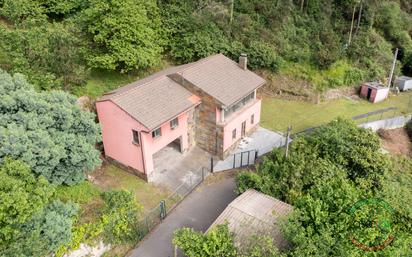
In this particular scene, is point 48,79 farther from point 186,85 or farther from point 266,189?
point 266,189

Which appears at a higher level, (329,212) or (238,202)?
(329,212)

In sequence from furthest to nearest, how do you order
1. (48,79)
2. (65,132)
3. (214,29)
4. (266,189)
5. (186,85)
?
(214,29) < (186,85) < (48,79) < (266,189) < (65,132)

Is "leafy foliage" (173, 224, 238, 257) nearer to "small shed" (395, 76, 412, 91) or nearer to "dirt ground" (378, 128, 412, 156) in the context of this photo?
"dirt ground" (378, 128, 412, 156)

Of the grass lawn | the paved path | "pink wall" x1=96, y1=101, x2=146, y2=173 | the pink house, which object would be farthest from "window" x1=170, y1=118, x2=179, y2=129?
the grass lawn

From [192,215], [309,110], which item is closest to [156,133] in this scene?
[192,215]

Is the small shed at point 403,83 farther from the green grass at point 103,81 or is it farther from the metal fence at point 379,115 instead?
the green grass at point 103,81

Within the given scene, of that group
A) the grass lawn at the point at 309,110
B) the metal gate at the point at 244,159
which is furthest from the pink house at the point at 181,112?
the grass lawn at the point at 309,110

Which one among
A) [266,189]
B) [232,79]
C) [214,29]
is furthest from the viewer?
[214,29]

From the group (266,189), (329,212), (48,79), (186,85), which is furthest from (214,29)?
(329,212)
